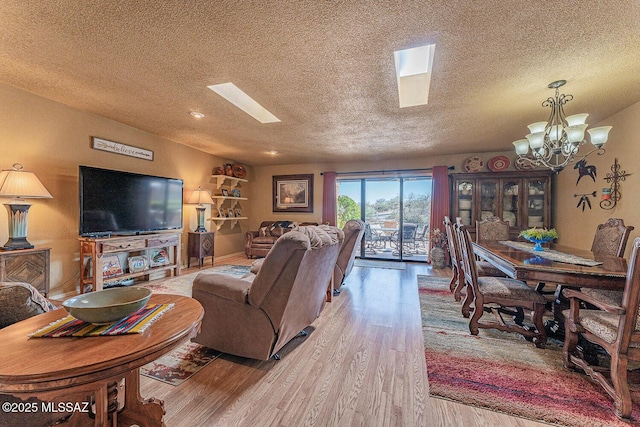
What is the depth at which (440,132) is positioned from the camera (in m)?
4.14

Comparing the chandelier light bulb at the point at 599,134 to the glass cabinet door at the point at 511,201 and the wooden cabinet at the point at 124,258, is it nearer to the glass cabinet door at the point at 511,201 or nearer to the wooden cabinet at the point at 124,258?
the glass cabinet door at the point at 511,201

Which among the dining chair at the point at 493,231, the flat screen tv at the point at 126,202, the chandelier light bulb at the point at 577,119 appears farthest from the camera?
the dining chair at the point at 493,231

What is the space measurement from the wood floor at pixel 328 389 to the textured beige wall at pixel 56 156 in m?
2.72

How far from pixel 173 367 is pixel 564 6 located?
356 cm

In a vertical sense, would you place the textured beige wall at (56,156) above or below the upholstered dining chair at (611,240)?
above

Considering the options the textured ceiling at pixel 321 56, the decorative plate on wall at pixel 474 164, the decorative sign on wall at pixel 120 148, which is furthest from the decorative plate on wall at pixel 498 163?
the decorative sign on wall at pixel 120 148

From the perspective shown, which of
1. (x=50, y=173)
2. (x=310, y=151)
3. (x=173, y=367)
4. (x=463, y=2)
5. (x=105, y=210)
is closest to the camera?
(x=463, y=2)

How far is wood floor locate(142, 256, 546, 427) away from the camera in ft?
4.86

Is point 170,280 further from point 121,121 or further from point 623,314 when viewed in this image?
point 623,314

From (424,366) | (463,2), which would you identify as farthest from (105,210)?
(463,2)

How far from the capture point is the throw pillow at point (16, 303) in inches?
42.2

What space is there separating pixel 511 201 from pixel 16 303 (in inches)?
253

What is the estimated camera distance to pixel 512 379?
1835 mm

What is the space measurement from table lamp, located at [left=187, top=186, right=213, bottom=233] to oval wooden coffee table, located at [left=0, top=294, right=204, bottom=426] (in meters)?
4.11
